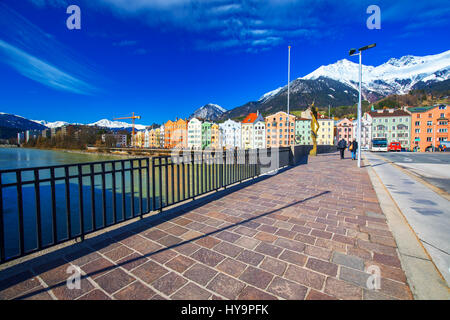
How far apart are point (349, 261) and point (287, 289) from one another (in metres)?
0.98

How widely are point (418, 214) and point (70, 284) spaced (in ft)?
17.6

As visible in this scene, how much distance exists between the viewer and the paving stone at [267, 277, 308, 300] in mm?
1848

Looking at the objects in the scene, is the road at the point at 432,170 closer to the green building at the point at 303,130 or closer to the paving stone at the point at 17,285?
the paving stone at the point at 17,285

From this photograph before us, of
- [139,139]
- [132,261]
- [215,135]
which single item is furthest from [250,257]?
[139,139]

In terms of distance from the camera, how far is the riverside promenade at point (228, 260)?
1.91 meters

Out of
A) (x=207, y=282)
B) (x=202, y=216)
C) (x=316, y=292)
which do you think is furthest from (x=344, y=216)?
(x=207, y=282)

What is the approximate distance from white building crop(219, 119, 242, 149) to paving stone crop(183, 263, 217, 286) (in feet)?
277

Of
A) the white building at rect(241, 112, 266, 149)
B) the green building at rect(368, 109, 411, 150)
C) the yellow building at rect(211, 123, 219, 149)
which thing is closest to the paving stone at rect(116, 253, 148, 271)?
the white building at rect(241, 112, 266, 149)

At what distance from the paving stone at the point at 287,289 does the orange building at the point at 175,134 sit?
94209 millimetres

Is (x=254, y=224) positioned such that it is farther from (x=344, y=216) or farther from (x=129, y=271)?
(x=129, y=271)

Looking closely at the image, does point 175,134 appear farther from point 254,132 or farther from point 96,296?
point 96,296

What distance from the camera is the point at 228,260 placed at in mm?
2406

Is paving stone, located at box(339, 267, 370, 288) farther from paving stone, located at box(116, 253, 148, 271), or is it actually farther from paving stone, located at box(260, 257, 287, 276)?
paving stone, located at box(116, 253, 148, 271)

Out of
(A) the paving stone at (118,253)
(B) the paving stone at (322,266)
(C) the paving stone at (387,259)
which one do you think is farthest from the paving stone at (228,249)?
(C) the paving stone at (387,259)
